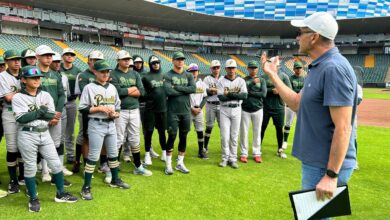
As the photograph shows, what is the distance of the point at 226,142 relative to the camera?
23.1 ft

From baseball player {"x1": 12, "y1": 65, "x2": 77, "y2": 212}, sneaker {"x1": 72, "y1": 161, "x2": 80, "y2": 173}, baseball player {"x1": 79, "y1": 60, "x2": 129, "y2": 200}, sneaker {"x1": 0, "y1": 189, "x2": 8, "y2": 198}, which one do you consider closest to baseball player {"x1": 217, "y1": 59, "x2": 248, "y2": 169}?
baseball player {"x1": 79, "y1": 60, "x2": 129, "y2": 200}

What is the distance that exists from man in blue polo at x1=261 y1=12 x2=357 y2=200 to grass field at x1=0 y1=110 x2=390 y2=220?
7.26ft

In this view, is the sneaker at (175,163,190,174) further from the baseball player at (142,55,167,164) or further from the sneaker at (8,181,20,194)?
the sneaker at (8,181,20,194)

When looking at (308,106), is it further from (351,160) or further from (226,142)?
(226,142)

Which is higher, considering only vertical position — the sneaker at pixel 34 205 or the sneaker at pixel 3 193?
the sneaker at pixel 34 205

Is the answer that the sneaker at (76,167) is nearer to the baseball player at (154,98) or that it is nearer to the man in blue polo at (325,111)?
the baseball player at (154,98)

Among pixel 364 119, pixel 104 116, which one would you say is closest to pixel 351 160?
pixel 104 116

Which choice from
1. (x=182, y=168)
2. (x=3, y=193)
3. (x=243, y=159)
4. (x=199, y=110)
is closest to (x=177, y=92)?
(x=199, y=110)

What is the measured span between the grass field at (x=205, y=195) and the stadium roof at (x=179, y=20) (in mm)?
25761

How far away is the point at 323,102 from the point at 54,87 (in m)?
4.60

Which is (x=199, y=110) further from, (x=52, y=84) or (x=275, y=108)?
(x=52, y=84)

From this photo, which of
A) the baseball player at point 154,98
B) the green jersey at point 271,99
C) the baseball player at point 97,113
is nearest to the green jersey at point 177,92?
the baseball player at point 154,98

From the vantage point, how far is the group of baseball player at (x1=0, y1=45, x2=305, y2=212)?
455 cm

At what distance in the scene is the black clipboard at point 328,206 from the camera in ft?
7.65
